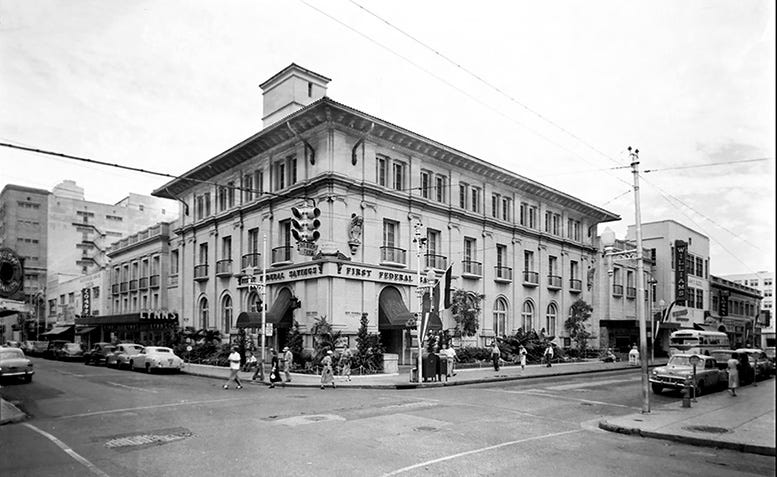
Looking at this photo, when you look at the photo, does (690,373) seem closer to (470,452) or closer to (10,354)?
(470,452)

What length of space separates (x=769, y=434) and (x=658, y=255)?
47406 millimetres

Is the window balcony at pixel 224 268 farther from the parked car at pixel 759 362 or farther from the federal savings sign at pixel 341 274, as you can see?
the parked car at pixel 759 362

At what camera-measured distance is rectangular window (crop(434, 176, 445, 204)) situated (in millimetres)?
36875

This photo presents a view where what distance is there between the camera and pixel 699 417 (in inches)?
618

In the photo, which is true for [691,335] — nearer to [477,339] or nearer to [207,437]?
[477,339]

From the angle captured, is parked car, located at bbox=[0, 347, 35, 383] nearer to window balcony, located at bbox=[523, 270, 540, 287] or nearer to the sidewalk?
the sidewalk

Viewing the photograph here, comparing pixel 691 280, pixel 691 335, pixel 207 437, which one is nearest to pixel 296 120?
pixel 207 437

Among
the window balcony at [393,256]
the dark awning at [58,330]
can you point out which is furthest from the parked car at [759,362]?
the dark awning at [58,330]

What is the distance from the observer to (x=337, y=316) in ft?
96.8

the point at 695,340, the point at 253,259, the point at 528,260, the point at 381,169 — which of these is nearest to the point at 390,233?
the point at 381,169

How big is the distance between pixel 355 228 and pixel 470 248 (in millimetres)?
11339

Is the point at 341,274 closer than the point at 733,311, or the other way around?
the point at 341,274

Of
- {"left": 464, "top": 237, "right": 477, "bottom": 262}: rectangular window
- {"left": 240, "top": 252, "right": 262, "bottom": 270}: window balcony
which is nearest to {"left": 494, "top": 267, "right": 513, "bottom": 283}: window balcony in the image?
{"left": 464, "top": 237, "right": 477, "bottom": 262}: rectangular window

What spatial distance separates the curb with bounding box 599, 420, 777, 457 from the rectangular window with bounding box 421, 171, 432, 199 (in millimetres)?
22746
